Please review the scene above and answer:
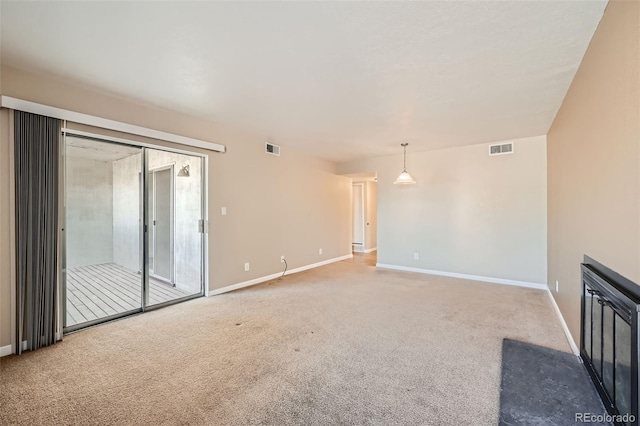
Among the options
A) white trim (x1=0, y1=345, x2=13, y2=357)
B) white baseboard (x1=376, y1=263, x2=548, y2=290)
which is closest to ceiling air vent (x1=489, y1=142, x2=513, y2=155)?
white baseboard (x1=376, y1=263, x2=548, y2=290)

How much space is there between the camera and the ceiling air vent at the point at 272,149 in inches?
204

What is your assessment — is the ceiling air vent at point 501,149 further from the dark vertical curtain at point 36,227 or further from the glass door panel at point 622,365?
the dark vertical curtain at point 36,227

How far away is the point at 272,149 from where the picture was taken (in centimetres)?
525

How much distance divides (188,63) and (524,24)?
2.69 metres

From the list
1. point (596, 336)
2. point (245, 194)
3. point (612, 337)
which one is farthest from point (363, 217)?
point (612, 337)

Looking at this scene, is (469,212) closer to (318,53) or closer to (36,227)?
(318,53)

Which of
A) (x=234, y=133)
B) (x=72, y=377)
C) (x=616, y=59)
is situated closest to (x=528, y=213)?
(x=616, y=59)

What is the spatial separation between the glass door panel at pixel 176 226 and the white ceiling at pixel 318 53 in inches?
41.6

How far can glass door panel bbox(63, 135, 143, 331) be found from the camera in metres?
3.19

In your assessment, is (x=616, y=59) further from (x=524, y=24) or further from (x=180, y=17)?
(x=180, y=17)

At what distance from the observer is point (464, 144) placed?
528 cm

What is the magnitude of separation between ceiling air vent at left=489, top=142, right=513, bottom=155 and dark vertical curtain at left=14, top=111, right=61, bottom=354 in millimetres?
6353

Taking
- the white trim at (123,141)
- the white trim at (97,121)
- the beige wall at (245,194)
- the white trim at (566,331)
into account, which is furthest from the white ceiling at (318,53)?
the white trim at (566,331)

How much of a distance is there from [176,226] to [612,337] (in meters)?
5.10
